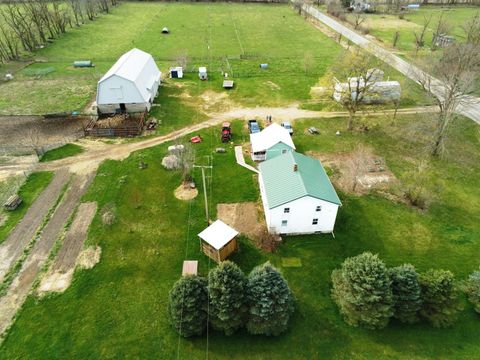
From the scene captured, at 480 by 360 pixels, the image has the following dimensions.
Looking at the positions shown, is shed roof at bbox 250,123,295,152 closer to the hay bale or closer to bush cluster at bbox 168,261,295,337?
the hay bale

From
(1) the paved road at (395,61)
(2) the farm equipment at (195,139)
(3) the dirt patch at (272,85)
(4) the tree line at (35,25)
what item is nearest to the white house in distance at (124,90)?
(2) the farm equipment at (195,139)

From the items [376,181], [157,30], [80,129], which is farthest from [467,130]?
[157,30]

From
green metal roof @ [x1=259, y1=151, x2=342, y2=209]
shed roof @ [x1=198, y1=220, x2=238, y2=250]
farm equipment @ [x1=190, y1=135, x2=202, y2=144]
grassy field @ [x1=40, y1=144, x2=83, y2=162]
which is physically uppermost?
green metal roof @ [x1=259, y1=151, x2=342, y2=209]

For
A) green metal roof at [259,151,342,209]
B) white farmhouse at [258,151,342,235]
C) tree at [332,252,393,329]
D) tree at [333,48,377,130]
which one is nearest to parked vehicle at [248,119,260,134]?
green metal roof at [259,151,342,209]

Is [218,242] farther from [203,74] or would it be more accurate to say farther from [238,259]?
[203,74]

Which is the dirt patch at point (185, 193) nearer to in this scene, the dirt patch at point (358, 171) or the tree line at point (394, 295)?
the dirt patch at point (358, 171)
